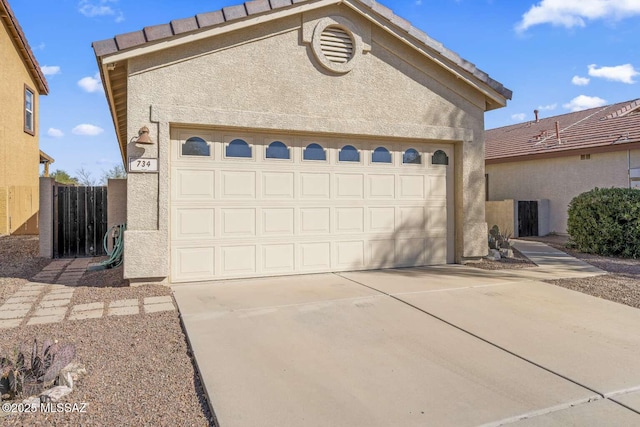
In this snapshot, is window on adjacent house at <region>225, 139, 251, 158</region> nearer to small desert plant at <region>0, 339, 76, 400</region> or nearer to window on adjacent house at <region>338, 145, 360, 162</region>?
window on adjacent house at <region>338, 145, 360, 162</region>

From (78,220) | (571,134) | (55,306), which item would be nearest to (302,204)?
(55,306)

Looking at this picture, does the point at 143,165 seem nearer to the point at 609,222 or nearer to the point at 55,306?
the point at 55,306

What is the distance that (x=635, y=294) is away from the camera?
6105 millimetres

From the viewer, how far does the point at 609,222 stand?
32.7 ft

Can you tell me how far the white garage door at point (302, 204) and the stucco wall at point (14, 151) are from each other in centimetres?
1183

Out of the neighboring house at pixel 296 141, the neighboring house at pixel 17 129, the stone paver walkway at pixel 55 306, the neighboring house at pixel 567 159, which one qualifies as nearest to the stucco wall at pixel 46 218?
the neighboring house at pixel 296 141

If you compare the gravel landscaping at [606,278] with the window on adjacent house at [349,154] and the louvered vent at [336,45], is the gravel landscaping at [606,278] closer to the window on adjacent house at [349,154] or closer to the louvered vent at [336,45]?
the window on adjacent house at [349,154]

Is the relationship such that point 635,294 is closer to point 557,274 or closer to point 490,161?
point 557,274

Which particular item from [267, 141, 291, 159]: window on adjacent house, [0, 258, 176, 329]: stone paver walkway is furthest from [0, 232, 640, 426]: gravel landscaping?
[267, 141, 291, 159]: window on adjacent house

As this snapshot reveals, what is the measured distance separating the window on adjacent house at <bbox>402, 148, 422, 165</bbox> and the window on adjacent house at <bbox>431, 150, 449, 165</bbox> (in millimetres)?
341

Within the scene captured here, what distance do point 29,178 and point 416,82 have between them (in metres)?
17.3

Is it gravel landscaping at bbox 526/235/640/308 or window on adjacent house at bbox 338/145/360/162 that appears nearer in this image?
gravel landscaping at bbox 526/235/640/308

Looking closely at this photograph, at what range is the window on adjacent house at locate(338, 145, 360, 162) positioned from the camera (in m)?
7.70

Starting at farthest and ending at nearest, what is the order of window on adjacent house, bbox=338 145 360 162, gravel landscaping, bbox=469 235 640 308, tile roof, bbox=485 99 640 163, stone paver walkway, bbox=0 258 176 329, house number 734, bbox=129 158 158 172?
tile roof, bbox=485 99 640 163 < window on adjacent house, bbox=338 145 360 162 < house number 734, bbox=129 158 158 172 < gravel landscaping, bbox=469 235 640 308 < stone paver walkway, bbox=0 258 176 329
